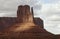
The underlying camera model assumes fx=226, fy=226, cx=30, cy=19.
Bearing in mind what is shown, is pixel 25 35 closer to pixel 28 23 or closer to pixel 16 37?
pixel 16 37

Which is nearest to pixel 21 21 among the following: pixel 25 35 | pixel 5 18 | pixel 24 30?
pixel 24 30

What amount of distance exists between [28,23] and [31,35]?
3.38 meters

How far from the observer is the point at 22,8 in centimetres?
2156

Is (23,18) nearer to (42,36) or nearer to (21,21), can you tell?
(21,21)

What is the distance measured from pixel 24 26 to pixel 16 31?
1596mm

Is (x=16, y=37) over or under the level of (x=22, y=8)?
under

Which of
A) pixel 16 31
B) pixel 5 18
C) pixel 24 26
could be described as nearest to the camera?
pixel 16 31

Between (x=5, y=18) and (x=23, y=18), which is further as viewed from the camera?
(x=5, y=18)

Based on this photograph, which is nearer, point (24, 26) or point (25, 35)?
point (25, 35)

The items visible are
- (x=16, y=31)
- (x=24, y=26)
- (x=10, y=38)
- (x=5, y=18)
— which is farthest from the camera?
(x=5, y=18)

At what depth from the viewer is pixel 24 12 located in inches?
858

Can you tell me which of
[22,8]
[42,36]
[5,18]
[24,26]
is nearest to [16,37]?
[42,36]

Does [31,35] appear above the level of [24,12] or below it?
below

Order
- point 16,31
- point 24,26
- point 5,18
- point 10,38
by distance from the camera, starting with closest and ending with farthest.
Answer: point 10,38 → point 16,31 → point 24,26 → point 5,18
